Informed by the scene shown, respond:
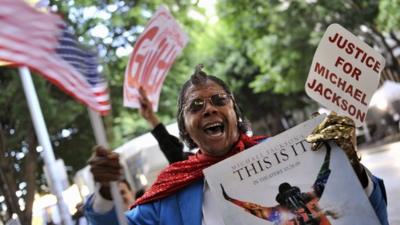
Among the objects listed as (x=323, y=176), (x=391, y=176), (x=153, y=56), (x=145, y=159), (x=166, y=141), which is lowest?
(x=391, y=176)

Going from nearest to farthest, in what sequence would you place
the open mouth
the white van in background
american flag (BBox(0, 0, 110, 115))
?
american flag (BBox(0, 0, 110, 115)) → the open mouth → the white van in background

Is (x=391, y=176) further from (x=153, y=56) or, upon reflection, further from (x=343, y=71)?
(x=343, y=71)

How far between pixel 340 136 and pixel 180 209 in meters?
0.76

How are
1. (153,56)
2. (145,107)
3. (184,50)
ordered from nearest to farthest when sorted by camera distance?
(145,107), (153,56), (184,50)

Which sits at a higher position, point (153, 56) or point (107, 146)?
point (153, 56)

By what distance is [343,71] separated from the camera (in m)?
2.53

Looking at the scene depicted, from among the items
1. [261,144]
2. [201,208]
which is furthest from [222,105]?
[201,208]

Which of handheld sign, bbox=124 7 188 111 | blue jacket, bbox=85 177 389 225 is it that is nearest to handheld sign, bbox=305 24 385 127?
blue jacket, bbox=85 177 389 225

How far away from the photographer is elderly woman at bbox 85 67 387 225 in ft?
7.80

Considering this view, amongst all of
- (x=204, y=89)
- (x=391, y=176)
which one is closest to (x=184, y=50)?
(x=391, y=176)

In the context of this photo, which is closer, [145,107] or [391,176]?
[145,107]

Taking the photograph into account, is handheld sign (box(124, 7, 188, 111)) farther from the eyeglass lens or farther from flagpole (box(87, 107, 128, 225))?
flagpole (box(87, 107, 128, 225))

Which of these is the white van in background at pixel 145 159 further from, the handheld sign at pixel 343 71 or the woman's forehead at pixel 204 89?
the handheld sign at pixel 343 71

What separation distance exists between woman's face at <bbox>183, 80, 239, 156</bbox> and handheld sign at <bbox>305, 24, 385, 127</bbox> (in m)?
0.39
